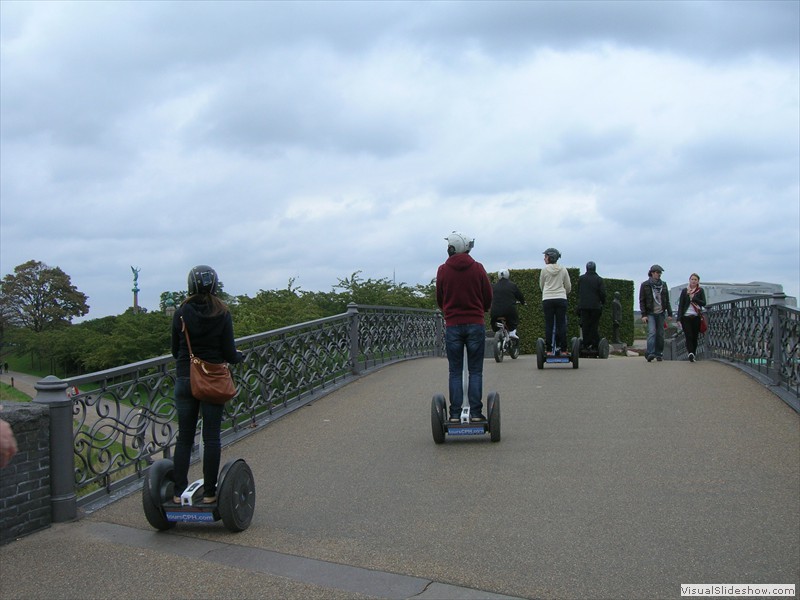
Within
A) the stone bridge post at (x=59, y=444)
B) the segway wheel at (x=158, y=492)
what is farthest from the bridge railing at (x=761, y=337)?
the stone bridge post at (x=59, y=444)

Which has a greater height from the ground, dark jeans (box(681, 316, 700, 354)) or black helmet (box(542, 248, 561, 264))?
black helmet (box(542, 248, 561, 264))

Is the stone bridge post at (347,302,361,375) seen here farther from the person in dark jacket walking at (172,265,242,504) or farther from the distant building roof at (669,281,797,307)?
the distant building roof at (669,281,797,307)

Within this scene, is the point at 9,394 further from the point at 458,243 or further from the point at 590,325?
the point at 458,243

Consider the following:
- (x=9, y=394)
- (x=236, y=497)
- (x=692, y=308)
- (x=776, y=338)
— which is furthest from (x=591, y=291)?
(x=9, y=394)

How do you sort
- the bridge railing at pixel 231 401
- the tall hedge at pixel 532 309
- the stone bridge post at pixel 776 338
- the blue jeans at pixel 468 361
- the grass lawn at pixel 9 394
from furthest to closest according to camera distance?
the grass lawn at pixel 9 394 → the tall hedge at pixel 532 309 → the stone bridge post at pixel 776 338 → the blue jeans at pixel 468 361 → the bridge railing at pixel 231 401

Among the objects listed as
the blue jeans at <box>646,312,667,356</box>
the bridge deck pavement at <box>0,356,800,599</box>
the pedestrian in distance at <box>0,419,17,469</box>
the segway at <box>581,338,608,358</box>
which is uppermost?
the pedestrian in distance at <box>0,419,17,469</box>

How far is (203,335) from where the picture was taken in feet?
18.3

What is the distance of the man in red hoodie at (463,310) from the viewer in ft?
27.9

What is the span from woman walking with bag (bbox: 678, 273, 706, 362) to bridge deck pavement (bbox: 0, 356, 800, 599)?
5.55 meters

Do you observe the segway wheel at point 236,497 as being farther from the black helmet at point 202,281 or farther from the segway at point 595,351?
the segway at point 595,351

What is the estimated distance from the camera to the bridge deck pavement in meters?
4.93

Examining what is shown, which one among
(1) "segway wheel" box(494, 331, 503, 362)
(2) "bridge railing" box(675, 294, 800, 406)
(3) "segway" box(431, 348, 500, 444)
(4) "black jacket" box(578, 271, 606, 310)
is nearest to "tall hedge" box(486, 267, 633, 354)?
(2) "bridge railing" box(675, 294, 800, 406)

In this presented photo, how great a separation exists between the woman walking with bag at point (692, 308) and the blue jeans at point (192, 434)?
1187 centimetres

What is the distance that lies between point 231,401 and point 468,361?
2985 millimetres
